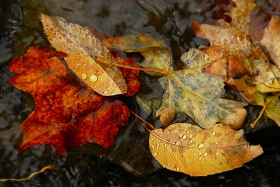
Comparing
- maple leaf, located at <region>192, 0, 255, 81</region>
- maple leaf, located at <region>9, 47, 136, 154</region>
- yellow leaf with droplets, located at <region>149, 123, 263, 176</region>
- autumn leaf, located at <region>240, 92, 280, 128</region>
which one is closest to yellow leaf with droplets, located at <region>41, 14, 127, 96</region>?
maple leaf, located at <region>9, 47, 136, 154</region>

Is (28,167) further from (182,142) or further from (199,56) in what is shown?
(199,56)

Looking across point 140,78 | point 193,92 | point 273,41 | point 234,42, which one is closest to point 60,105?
point 140,78

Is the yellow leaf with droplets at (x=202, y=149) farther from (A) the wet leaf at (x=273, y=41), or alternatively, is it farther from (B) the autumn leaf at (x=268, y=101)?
(A) the wet leaf at (x=273, y=41)

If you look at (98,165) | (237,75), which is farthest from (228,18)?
(98,165)

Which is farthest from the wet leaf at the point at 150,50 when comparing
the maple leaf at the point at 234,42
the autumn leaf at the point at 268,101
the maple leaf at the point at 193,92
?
the autumn leaf at the point at 268,101

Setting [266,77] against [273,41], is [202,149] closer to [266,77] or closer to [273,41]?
[266,77]

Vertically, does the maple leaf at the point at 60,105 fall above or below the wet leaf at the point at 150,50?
below

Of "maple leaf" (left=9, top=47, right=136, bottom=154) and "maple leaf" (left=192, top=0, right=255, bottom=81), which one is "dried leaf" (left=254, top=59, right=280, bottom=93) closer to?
"maple leaf" (left=192, top=0, right=255, bottom=81)
